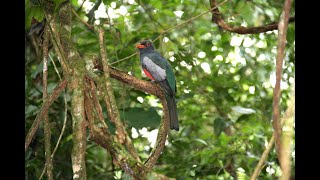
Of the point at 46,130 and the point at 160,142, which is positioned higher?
the point at 46,130

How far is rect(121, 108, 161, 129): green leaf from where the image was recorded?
4.20 meters

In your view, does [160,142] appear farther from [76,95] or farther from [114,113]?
[76,95]

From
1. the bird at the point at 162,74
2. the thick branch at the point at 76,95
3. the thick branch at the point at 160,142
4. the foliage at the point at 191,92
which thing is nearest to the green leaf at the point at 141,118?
the foliage at the point at 191,92

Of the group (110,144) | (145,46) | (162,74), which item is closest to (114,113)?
(110,144)

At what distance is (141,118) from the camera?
426 cm

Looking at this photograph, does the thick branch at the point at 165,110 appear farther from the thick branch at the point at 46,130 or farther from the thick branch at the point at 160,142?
the thick branch at the point at 46,130

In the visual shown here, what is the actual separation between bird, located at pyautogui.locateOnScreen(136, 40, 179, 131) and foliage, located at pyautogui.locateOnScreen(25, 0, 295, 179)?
20 cm

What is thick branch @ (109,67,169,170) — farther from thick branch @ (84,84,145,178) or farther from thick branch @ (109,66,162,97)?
thick branch @ (84,84,145,178)

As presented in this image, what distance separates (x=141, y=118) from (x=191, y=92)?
45.4 inches

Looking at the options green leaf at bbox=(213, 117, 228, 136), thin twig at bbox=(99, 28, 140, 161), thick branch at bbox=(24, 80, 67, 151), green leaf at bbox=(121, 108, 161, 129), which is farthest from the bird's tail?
green leaf at bbox=(213, 117, 228, 136)

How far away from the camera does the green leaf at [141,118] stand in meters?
4.20
